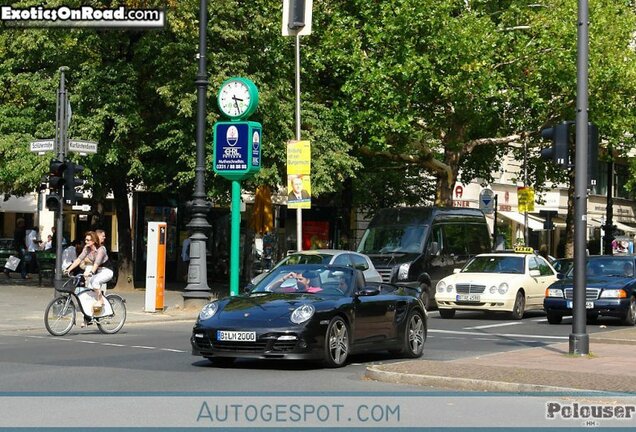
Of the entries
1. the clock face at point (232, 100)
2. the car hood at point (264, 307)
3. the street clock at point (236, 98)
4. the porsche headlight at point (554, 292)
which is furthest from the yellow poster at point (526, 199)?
the car hood at point (264, 307)

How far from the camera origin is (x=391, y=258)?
30.2 metres

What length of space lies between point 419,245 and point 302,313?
629 inches

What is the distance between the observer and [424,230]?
3109 cm

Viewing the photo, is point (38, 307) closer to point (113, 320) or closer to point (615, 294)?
point (113, 320)

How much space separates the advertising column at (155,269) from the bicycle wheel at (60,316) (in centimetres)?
569

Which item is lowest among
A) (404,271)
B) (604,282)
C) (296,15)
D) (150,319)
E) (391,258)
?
(150,319)

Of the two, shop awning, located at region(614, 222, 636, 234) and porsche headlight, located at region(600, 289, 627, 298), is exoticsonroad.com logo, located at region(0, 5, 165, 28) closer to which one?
porsche headlight, located at region(600, 289, 627, 298)

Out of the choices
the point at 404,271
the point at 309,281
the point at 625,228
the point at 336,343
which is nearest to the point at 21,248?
the point at 404,271

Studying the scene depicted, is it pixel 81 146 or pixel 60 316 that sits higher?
pixel 81 146

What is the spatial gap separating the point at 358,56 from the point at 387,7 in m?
1.73

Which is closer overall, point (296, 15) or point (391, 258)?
point (296, 15)

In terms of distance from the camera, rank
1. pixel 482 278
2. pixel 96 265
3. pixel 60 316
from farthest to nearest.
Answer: pixel 482 278
pixel 96 265
pixel 60 316

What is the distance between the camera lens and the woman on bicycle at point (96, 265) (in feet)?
70.2

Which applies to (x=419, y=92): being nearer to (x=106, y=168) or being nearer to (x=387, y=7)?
(x=387, y=7)
